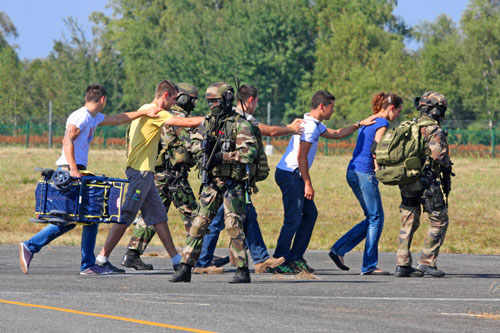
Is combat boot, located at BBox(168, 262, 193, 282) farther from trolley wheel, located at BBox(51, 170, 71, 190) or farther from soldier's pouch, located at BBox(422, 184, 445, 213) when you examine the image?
soldier's pouch, located at BBox(422, 184, 445, 213)

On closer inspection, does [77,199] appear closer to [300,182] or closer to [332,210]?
[300,182]

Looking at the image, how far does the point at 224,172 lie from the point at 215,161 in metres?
0.12

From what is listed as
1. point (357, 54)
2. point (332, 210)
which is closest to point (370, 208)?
point (332, 210)

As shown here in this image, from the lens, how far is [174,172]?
10562 mm

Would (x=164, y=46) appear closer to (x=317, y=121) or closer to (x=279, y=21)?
(x=279, y=21)

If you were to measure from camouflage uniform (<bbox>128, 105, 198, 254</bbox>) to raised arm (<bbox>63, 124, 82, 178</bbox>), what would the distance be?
1.13m

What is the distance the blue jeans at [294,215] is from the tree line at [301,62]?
4948 centimetres

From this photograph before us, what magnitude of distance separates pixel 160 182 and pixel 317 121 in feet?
5.59

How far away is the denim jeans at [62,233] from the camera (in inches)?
386

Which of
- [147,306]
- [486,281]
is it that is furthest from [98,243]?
[147,306]

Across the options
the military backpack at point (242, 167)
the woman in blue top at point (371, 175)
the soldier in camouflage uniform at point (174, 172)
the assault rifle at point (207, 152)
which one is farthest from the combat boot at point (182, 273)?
the woman in blue top at point (371, 175)

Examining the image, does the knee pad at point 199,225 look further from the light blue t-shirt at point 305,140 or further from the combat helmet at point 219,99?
the light blue t-shirt at point 305,140

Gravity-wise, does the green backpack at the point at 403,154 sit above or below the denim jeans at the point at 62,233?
above

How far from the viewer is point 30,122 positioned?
51656 mm
